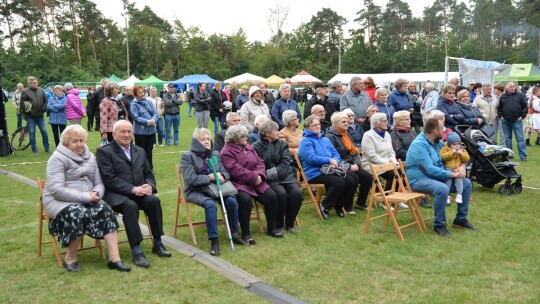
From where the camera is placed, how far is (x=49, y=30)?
62125mm

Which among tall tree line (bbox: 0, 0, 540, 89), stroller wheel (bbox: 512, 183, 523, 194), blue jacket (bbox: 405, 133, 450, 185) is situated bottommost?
stroller wheel (bbox: 512, 183, 523, 194)

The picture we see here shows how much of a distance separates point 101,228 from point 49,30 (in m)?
65.1

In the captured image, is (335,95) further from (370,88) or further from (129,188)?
(129,188)

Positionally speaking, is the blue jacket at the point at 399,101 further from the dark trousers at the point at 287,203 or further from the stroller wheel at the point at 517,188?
the dark trousers at the point at 287,203

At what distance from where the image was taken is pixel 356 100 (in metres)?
8.51

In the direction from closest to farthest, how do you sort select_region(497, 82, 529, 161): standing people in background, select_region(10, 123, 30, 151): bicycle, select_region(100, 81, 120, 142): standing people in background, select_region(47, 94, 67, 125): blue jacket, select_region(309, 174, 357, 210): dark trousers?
select_region(309, 174, 357, 210): dark trousers
select_region(100, 81, 120, 142): standing people in background
select_region(497, 82, 529, 161): standing people in background
select_region(47, 94, 67, 125): blue jacket
select_region(10, 123, 30, 151): bicycle

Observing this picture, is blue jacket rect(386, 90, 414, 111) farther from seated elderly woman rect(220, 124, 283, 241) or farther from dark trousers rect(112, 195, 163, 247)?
dark trousers rect(112, 195, 163, 247)

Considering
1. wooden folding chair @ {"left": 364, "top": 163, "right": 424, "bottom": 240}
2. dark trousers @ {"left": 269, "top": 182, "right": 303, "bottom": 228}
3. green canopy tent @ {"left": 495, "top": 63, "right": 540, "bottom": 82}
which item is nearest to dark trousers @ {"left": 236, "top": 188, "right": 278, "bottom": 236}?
dark trousers @ {"left": 269, "top": 182, "right": 303, "bottom": 228}

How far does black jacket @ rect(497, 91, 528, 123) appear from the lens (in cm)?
1070

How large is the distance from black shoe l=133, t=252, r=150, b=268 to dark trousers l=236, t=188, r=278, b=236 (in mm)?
1127

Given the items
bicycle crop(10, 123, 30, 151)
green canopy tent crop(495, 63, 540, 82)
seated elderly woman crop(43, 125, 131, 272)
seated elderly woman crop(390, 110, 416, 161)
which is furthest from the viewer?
green canopy tent crop(495, 63, 540, 82)

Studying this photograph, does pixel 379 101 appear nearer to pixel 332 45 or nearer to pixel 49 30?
pixel 49 30

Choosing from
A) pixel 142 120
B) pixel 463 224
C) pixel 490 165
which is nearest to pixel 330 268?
pixel 463 224

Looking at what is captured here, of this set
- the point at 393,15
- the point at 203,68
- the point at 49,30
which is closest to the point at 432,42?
the point at 393,15
